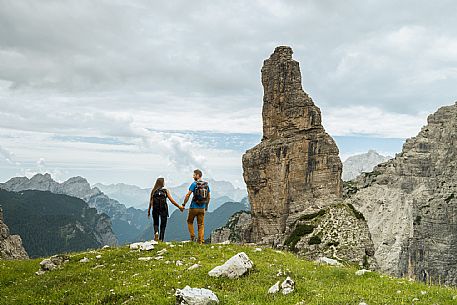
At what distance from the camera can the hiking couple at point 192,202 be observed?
75.7 feet

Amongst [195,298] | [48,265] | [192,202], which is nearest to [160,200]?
[192,202]

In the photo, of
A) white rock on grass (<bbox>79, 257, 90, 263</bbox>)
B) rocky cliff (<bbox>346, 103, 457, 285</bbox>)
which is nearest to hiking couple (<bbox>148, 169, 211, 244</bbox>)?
white rock on grass (<bbox>79, 257, 90, 263</bbox>)

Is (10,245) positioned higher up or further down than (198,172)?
further down

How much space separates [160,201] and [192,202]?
7.60 ft

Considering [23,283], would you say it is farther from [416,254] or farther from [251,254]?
[416,254]

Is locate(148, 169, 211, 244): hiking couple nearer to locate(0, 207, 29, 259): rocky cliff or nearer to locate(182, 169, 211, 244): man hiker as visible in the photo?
locate(182, 169, 211, 244): man hiker

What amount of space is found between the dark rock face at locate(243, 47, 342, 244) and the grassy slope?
87.2m

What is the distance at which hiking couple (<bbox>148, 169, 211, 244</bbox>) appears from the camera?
2306cm

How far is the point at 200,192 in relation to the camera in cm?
2294

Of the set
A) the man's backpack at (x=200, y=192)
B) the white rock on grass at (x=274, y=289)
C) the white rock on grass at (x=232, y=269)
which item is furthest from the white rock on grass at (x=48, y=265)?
the white rock on grass at (x=274, y=289)

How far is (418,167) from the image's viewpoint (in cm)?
19275

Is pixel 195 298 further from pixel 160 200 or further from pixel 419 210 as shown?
pixel 419 210

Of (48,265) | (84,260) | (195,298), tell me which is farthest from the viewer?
(84,260)

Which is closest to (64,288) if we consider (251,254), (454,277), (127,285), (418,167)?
(127,285)
